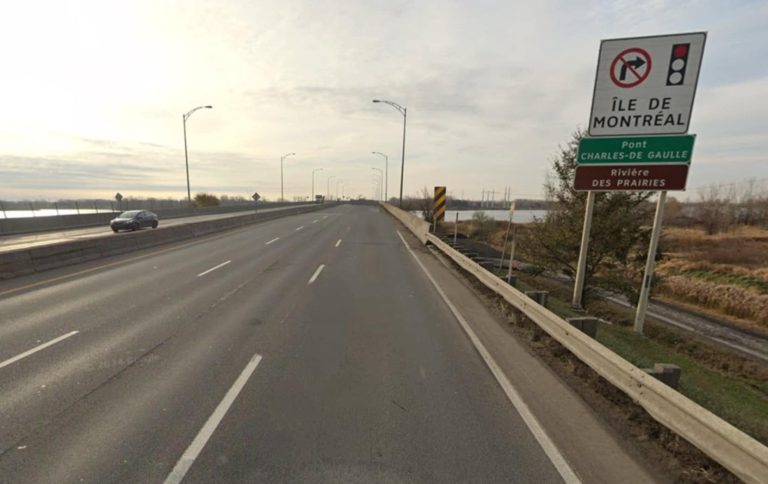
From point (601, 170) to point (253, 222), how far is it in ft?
107

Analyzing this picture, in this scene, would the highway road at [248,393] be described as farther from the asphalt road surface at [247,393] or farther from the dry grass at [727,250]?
the dry grass at [727,250]

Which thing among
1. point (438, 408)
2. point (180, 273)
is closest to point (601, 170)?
point (438, 408)

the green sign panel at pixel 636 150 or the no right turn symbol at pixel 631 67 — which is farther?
the no right turn symbol at pixel 631 67

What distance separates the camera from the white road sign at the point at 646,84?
7.23 meters

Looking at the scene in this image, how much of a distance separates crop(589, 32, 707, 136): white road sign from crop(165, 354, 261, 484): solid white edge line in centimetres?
816

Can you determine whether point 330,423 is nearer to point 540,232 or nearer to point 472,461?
point 472,461

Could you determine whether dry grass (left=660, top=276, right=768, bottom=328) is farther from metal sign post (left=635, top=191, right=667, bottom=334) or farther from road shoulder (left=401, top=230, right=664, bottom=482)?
road shoulder (left=401, top=230, right=664, bottom=482)

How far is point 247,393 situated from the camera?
14.6ft

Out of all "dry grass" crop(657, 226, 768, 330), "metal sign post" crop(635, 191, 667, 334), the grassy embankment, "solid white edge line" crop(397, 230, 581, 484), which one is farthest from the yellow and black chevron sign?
"solid white edge line" crop(397, 230, 581, 484)

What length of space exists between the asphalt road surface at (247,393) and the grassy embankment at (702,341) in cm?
289

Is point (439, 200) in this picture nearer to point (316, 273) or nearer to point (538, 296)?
point (316, 273)

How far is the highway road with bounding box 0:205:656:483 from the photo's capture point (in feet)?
10.7

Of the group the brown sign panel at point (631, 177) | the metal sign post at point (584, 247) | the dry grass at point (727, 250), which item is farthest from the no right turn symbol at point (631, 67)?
the dry grass at point (727, 250)

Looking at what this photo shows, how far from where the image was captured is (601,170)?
8062 mm
